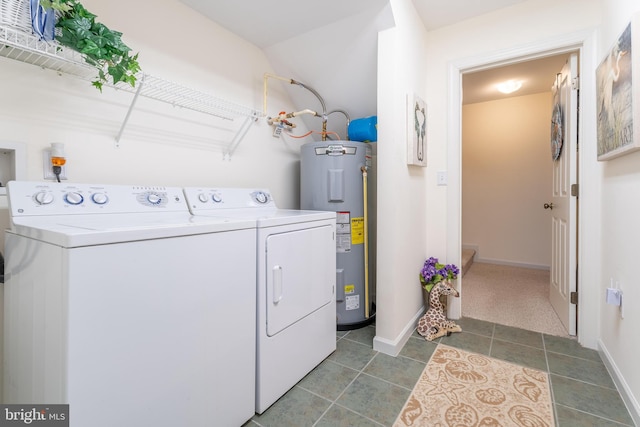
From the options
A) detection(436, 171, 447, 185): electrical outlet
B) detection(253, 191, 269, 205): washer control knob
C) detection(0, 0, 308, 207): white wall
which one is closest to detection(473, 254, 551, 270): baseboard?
detection(436, 171, 447, 185): electrical outlet

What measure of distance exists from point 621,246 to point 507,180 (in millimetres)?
2958

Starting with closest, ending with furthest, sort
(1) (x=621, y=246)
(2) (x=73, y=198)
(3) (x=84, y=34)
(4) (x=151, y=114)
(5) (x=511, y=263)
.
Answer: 1. (3) (x=84, y=34)
2. (2) (x=73, y=198)
3. (1) (x=621, y=246)
4. (4) (x=151, y=114)
5. (5) (x=511, y=263)

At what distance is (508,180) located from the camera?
4.17 meters

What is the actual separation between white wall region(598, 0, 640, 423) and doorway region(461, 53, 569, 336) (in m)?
1.40

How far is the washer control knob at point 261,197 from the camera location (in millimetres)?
2035

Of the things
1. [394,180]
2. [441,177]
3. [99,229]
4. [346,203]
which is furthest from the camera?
[441,177]

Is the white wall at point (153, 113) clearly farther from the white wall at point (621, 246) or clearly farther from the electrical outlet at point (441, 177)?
the white wall at point (621, 246)

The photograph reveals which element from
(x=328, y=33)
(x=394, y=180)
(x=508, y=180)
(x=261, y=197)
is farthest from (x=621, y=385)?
(x=508, y=180)

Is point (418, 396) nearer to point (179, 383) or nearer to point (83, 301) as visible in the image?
point (179, 383)

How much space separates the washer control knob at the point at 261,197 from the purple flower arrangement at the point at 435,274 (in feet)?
4.38

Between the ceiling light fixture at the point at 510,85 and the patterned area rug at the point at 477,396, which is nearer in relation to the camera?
the patterned area rug at the point at 477,396

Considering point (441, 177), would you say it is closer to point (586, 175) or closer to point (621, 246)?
point (586, 175)

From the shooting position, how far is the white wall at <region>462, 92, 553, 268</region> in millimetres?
3920

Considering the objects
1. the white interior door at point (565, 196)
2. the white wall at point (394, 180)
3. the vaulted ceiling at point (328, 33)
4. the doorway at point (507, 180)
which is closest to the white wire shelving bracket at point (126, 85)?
the vaulted ceiling at point (328, 33)
